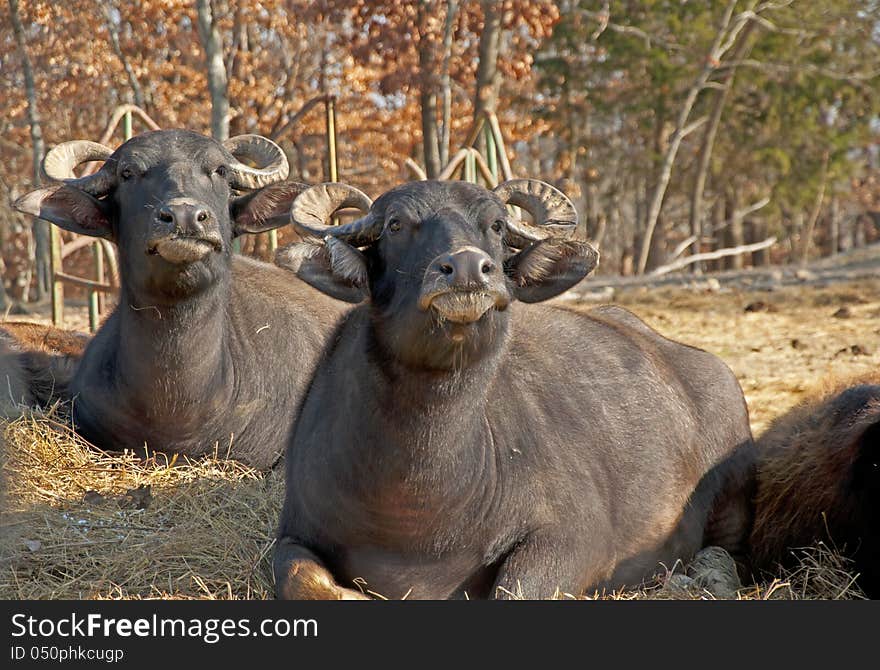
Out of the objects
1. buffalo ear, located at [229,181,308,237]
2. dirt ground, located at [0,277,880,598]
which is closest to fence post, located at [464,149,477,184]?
dirt ground, located at [0,277,880,598]

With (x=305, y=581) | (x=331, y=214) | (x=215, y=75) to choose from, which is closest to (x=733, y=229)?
(x=215, y=75)

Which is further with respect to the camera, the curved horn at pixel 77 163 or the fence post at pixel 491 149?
the fence post at pixel 491 149

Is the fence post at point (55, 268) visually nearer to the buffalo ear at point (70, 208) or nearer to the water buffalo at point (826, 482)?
the buffalo ear at point (70, 208)

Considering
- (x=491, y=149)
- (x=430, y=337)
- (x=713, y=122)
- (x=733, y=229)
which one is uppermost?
(x=430, y=337)

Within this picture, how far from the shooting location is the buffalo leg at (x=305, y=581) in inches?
159

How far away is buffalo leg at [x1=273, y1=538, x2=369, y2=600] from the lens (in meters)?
4.04

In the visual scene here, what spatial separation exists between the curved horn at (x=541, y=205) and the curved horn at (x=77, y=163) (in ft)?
8.87

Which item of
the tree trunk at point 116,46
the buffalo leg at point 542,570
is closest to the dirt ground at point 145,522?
the buffalo leg at point 542,570

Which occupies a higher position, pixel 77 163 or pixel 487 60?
pixel 77 163

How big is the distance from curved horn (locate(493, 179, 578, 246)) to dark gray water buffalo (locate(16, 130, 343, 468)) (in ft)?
5.87

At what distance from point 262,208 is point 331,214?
215 cm

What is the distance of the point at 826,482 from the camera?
5.12m

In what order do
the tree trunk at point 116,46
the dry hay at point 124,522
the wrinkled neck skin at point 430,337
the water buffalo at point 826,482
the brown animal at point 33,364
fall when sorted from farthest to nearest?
the tree trunk at point 116,46
the brown animal at point 33,364
the water buffalo at point 826,482
the dry hay at point 124,522
the wrinkled neck skin at point 430,337

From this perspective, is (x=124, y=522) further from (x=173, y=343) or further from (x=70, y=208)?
(x=70, y=208)
